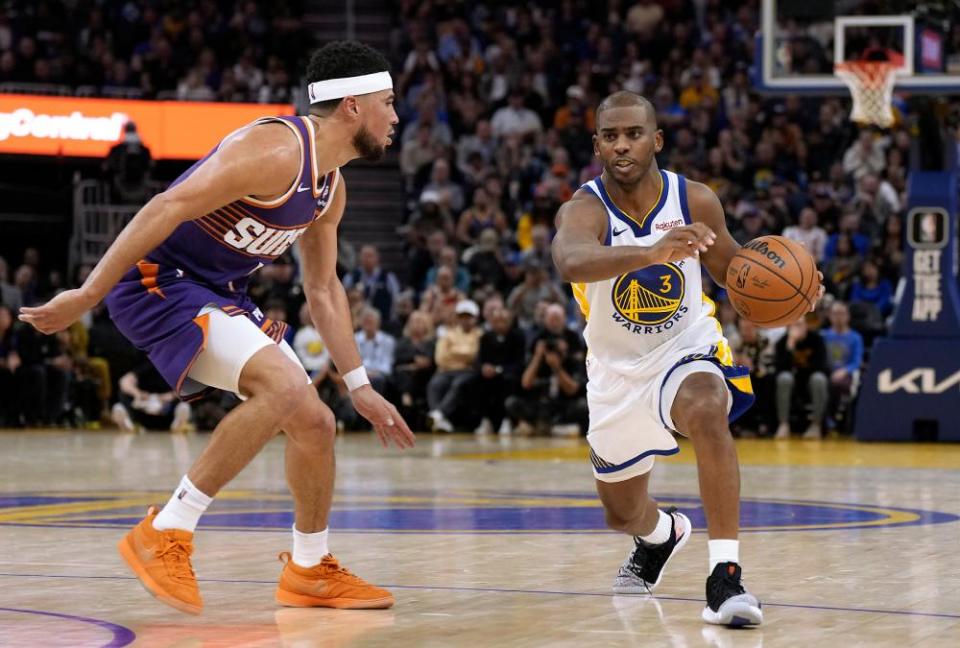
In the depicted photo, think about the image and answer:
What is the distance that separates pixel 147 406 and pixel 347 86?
37.7 ft

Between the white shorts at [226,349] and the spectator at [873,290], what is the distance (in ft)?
39.2

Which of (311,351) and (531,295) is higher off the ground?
(531,295)

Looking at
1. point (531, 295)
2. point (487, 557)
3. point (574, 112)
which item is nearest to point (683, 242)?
point (487, 557)

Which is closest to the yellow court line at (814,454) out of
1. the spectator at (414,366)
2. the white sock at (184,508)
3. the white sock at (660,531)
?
the spectator at (414,366)

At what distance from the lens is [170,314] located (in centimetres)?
544

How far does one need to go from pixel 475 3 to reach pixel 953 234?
10.6m

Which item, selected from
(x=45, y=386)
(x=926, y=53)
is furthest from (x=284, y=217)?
(x=45, y=386)

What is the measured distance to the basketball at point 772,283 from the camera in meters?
5.64

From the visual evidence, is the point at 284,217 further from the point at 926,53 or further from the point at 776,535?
the point at 926,53

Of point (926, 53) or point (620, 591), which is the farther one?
point (926, 53)

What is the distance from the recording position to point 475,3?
77.3ft

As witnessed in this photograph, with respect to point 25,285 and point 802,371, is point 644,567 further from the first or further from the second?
point 25,285

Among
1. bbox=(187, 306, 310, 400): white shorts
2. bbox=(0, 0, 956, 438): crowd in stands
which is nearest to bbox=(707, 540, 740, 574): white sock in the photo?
bbox=(187, 306, 310, 400): white shorts

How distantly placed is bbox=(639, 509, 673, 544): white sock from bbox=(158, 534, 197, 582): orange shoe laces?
5.85ft
